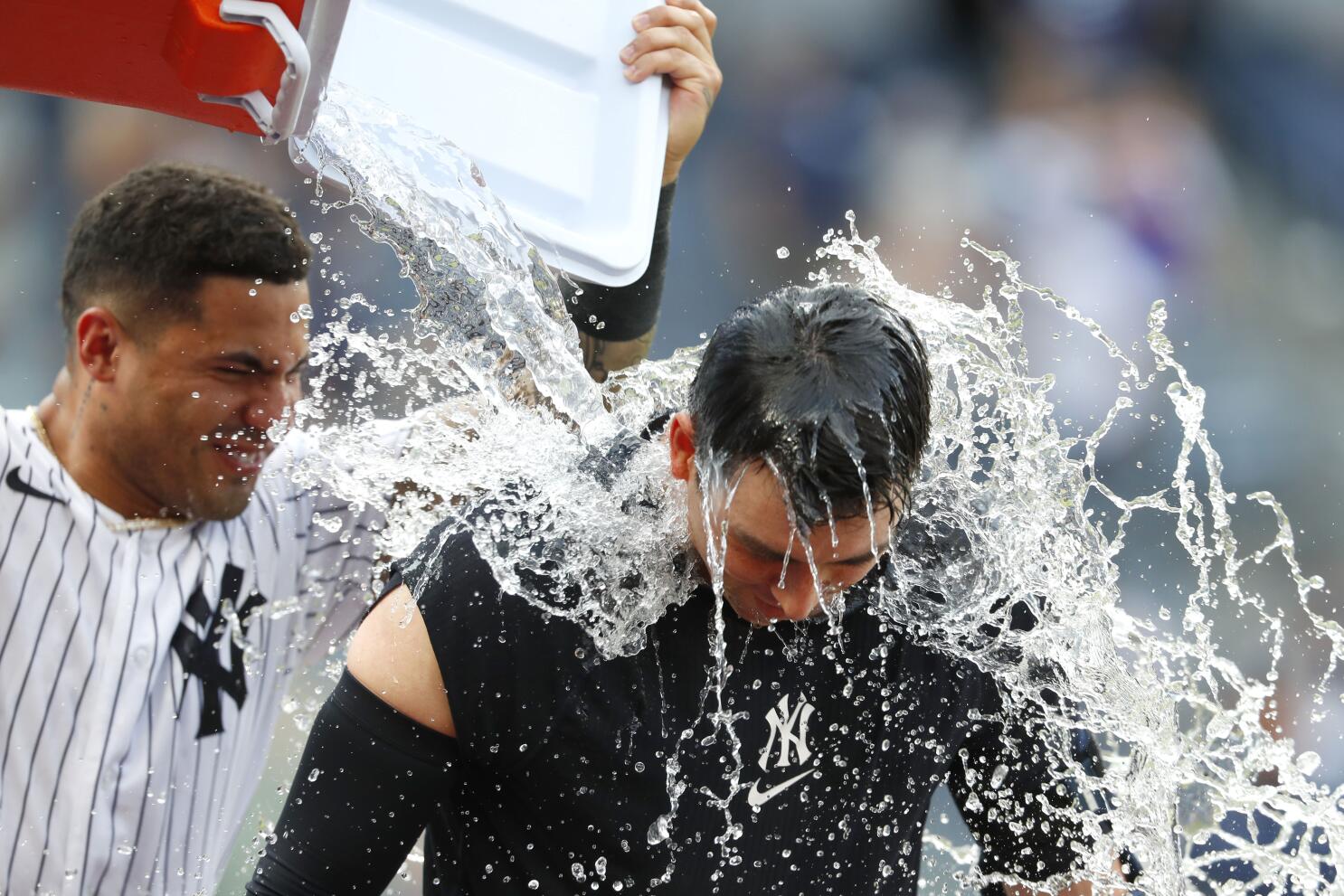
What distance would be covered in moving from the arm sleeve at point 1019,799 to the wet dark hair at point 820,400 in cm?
43

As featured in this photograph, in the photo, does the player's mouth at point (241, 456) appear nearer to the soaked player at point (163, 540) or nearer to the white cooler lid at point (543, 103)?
the soaked player at point (163, 540)

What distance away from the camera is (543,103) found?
6.43 feet

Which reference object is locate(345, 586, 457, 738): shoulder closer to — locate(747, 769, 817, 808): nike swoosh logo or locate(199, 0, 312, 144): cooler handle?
locate(747, 769, 817, 808): nike swoosh logo

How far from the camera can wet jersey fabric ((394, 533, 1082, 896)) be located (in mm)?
1360

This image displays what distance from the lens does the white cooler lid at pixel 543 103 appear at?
5.98 feet

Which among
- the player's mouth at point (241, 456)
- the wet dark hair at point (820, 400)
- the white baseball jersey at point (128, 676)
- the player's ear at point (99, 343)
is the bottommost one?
the white baseball jersey at point (128, 676)

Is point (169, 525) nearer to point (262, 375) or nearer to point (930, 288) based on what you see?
point (262, 375)

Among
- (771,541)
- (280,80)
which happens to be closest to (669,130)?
(280,80)

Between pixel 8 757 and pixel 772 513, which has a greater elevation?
pixel 772 513

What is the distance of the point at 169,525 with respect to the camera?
6.30 ft

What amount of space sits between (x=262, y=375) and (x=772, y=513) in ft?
3.10

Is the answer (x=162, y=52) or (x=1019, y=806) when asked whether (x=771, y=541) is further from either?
(x=162, y=52)

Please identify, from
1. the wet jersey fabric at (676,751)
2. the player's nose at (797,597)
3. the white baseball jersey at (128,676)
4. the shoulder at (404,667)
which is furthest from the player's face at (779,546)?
the white baseball jersey at (128,676)

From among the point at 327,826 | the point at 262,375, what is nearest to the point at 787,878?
the point at 327,826
